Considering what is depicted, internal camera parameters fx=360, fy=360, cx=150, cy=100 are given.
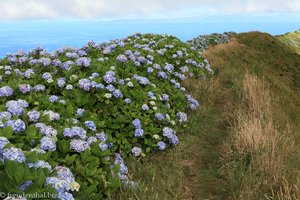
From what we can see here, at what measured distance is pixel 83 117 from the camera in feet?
19.0

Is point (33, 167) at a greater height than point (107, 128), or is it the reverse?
point (33, 167)

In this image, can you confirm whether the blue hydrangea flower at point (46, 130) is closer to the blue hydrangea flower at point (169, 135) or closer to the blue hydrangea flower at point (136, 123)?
the blue hydrangea flower at point (136, 123)

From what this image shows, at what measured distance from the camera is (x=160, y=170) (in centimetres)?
616

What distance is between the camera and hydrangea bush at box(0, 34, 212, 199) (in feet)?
12.6

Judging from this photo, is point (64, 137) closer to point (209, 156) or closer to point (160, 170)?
point (160, 170)

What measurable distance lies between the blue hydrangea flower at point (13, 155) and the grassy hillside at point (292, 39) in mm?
→ 37191

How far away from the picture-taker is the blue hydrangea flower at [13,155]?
11.6 ft

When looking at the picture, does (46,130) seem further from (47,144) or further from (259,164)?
(259,164)

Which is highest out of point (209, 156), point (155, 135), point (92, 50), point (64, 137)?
point (92, 50)

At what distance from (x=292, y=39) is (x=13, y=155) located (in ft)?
134

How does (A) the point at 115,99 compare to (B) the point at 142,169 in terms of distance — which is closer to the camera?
(B) the point at 142,169

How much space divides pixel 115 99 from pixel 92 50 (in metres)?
3.35

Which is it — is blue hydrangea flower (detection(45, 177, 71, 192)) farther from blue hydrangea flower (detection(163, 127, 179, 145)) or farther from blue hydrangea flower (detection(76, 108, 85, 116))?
blue hydrangea flower (detection(163, 127, 179, 145))

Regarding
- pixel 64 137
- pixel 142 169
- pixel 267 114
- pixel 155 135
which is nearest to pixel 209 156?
pixel 155 135
